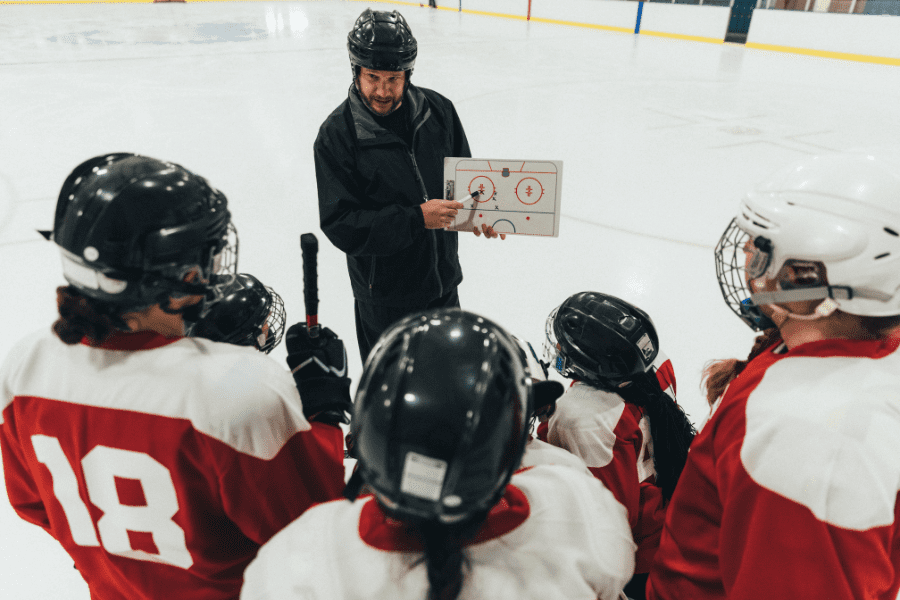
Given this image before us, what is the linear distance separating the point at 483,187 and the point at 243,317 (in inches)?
35.8

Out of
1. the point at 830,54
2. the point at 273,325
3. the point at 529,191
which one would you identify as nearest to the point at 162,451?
the point at 273,325

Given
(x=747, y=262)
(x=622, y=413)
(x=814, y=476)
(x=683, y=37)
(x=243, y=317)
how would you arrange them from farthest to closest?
1. (x=683, y=37)
2. (x=243, y=317)
3. (x=622, y=413)
4. (x=747, y=262)
5. (x=814, y=476)

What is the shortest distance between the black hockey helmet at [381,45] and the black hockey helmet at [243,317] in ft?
2.62

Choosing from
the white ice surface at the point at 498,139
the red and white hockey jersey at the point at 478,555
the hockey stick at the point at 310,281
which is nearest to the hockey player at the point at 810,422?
the red and white hockey jersey at the point at 478,555

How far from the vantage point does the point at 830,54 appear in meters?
11.1

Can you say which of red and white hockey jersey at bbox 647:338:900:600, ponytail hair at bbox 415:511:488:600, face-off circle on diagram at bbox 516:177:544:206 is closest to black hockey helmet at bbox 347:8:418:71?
face-off circle on diagram at bbox 516:177:544:206

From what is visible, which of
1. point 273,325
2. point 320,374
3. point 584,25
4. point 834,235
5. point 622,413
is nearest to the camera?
point 834,235

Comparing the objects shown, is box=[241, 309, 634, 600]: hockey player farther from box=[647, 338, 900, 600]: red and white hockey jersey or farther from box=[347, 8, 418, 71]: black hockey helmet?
box=[347, 8, 418, 71]: black hockey helmet

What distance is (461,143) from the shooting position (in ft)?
7.12

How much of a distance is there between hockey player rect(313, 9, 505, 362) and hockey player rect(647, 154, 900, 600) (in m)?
1.18

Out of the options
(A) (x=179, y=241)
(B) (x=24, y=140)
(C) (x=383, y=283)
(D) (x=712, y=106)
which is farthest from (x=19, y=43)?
(A) (x=179, y=241)

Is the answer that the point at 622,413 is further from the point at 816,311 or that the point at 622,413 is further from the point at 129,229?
the point at 129,229

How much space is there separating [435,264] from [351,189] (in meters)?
0.40

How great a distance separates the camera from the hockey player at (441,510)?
602 millimetres
